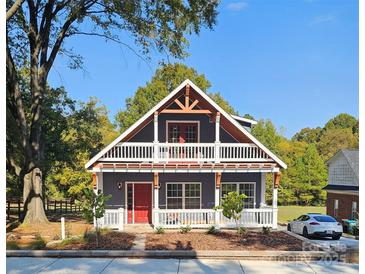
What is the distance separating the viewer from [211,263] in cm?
882

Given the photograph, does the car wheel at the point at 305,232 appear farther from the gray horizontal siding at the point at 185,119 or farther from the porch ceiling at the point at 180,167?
the gray horizontal siding at the point at 185,119

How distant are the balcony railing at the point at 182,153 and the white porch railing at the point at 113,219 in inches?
96.4

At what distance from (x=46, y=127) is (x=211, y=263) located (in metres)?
16.0

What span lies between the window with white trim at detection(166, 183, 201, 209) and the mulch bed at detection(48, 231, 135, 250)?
4.94m

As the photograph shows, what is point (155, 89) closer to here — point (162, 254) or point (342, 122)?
point (162, 254)

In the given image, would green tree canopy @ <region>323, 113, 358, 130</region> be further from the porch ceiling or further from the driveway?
the porch ceiling

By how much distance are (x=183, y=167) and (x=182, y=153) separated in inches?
52.9

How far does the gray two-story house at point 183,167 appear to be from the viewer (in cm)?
1617

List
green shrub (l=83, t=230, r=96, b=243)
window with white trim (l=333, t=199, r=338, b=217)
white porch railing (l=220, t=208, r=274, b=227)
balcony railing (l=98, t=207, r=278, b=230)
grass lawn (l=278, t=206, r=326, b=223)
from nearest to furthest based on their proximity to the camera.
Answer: green shrub (l=83, t=230, r=96, b=243) < balcony railing (l=98, t=207, r=278, b=230) < white porch railing (l=220, t=208, r=274, b=227) < window with white trim (l=333, t=199, r=338, b=217) < grass lawn (l=278, t=206, r=326, b=223)

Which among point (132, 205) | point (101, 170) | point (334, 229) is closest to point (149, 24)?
point (101, 170)

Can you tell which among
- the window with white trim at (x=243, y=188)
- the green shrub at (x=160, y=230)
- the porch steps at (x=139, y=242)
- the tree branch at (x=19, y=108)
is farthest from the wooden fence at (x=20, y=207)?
the window with white trim at (x=243, y=188)

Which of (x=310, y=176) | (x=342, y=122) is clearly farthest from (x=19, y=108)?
(x=342, y=122)

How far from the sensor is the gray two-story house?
53.1ft

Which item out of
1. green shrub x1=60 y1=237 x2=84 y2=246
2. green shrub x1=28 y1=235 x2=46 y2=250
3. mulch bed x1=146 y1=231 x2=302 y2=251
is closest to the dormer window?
mulch bed x1=146 y1=231 x2=302 y2=251
